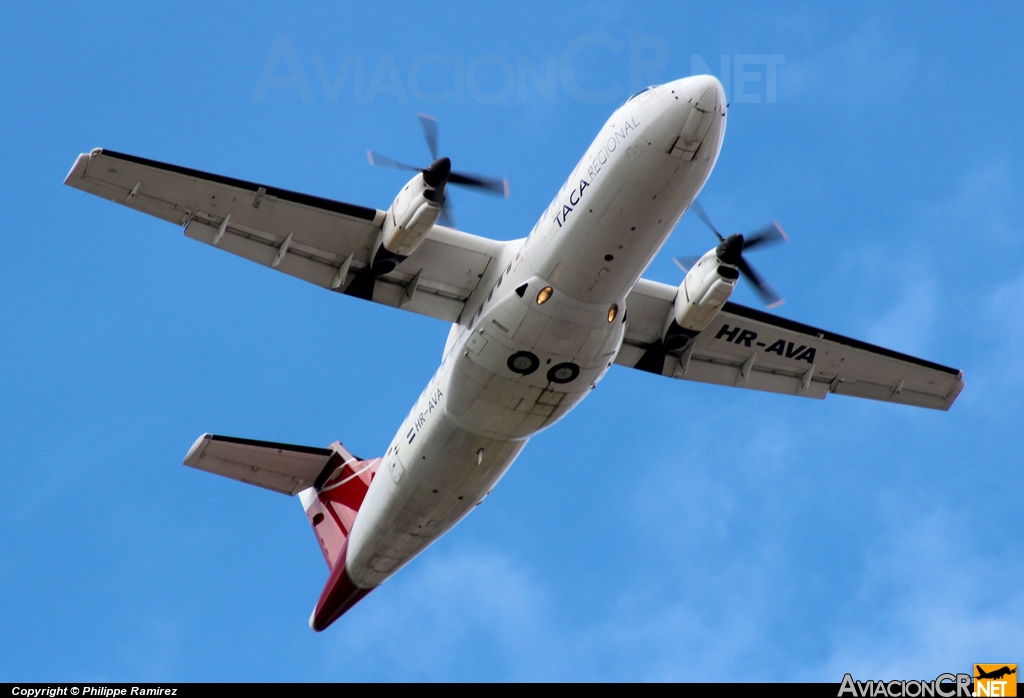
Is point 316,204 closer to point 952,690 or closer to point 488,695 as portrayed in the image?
point 488,695

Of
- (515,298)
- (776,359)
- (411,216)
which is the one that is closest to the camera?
(515,298)

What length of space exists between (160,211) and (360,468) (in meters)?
8.99

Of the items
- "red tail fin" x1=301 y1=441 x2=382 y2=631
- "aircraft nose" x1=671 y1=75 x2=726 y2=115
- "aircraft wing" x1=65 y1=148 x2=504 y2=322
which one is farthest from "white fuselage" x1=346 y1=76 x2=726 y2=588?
"red tail fin" x1=301 y1=441 x2=382 y2=631

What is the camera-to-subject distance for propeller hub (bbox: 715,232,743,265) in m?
21.8

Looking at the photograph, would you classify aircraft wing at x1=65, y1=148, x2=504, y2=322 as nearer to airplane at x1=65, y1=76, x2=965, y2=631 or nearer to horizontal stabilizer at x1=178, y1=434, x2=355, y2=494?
Result: airplane at x1=65, y1=76, x2=965, y2=631

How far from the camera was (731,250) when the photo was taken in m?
21.8

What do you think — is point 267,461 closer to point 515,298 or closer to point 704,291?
point 515,298

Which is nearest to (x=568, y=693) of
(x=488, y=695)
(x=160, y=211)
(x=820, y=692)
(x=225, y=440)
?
(x=488, y=695)

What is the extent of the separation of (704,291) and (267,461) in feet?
38.6

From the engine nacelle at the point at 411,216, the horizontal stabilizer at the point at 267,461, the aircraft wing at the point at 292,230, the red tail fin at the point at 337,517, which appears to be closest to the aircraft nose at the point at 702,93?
the engine nacelle at the point at 411,216

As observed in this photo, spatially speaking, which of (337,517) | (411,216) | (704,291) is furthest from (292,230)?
(337,517)

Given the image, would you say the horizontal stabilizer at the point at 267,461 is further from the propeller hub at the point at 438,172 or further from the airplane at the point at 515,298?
the propeller hub at the point at 438,172

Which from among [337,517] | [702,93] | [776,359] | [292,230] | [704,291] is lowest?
[337,517]

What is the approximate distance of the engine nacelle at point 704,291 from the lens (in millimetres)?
22094
